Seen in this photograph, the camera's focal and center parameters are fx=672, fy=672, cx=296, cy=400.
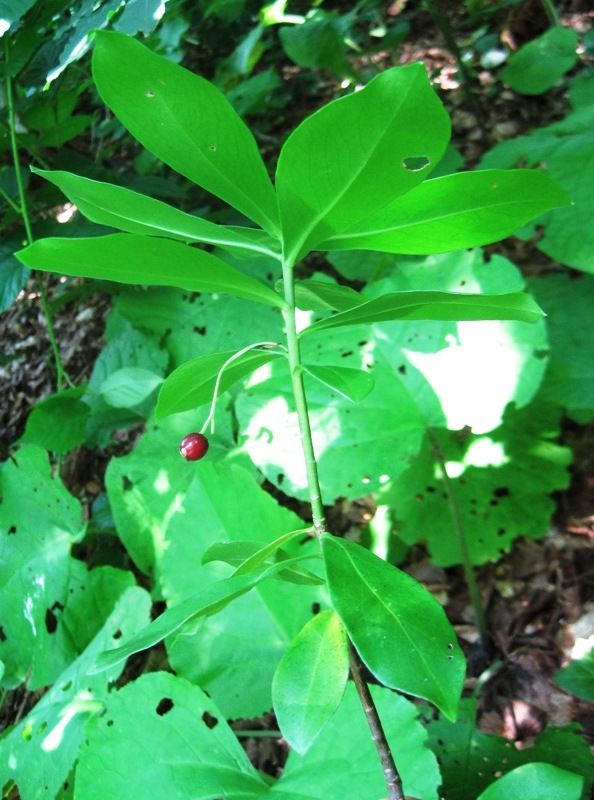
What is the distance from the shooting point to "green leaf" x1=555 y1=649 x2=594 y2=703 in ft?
4.38

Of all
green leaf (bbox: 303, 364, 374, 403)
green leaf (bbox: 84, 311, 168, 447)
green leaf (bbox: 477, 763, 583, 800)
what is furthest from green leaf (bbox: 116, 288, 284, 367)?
green leaf (bbox: 477, 763, 583, 800)

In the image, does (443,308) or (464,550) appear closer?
(443,308)

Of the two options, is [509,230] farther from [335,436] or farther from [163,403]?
[335,436]

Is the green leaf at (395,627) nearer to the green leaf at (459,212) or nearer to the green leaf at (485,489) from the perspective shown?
the green leaf at (459,212)

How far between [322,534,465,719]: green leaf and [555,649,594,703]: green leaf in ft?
2.89

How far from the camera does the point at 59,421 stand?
1719 mm

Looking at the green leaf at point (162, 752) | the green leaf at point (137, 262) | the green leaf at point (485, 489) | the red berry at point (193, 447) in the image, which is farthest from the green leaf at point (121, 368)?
the green leaf at point (137, 262)

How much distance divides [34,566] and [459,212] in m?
1.32

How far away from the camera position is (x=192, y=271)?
0.73m

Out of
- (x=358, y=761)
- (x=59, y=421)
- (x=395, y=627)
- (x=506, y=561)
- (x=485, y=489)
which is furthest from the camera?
(x=506, y=561)

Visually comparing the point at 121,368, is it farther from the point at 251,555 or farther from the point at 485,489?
the point at 251,555

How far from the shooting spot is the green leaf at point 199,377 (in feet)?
2.51

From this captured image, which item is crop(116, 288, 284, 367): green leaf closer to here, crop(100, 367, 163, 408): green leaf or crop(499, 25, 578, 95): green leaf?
crop(100, 367, 163, 408): green leaf

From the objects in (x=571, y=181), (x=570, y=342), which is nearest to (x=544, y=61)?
(x=571, y=181)
